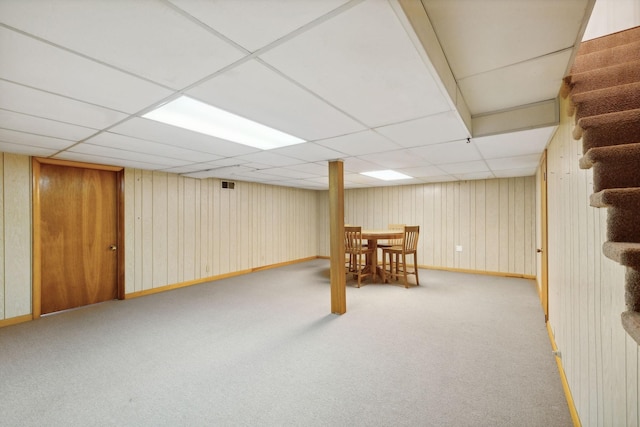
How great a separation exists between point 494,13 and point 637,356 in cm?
141

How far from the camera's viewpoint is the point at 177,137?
8.46 feet

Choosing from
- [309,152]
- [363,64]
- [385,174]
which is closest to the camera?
[363,64]

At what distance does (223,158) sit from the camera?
3527 millimetres

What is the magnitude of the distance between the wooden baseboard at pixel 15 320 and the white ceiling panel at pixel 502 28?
5.17 metres

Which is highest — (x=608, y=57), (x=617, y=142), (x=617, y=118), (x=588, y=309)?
(x=608, y=57)

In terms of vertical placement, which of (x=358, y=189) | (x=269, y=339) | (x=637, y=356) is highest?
(x=358, y=189)

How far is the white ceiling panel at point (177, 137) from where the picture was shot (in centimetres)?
224

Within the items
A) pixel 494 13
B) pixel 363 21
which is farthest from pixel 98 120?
pixel 494 13

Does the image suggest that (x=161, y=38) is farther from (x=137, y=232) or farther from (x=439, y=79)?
(x=137, y=232)

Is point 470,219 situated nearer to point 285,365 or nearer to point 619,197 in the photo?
point 285,365

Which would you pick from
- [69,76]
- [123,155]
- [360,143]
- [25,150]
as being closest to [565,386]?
[360,143]

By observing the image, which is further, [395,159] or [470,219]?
[470,219]

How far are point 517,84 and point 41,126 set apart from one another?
3673 millimetres

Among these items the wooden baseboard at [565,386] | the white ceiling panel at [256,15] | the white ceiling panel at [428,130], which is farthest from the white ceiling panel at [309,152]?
the wooden baseboard at [565,386]
